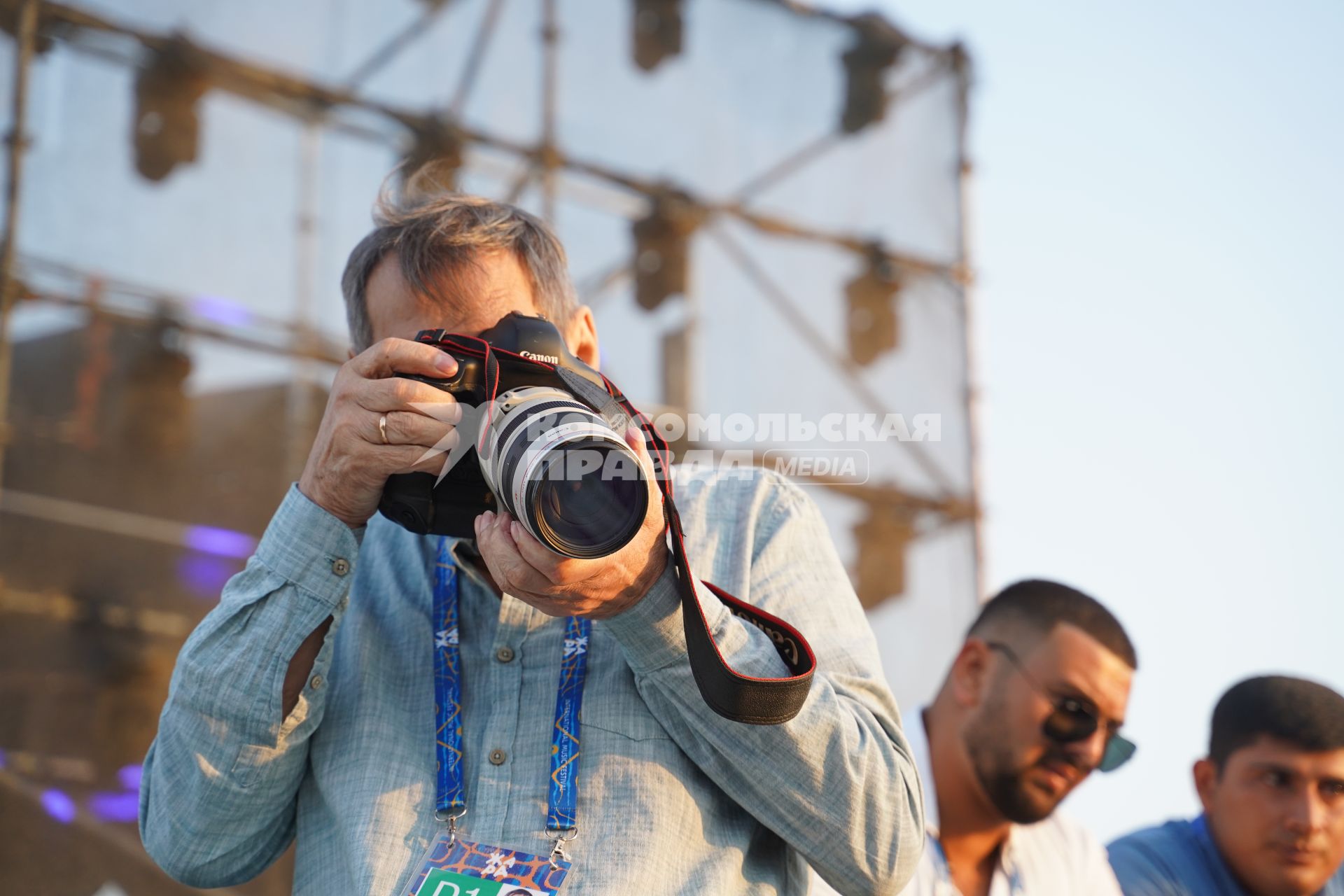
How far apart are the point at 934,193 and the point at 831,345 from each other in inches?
26.6

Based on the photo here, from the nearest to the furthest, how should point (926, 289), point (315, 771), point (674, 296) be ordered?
point (315, 771), point (674, 296), point (926, 289)

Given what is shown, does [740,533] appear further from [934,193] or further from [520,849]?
[934,193]

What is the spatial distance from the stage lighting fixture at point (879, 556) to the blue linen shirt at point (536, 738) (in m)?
2.39

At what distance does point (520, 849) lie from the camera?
852mm

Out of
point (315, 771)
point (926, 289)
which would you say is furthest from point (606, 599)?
point (926, 289)

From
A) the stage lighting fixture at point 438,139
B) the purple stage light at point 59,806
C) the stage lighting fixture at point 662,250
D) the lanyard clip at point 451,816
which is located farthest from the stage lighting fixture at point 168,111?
the lanyard clip at point 451,816

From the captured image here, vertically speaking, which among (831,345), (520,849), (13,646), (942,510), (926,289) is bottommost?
(520,849)

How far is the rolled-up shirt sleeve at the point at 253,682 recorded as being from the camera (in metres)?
0.89

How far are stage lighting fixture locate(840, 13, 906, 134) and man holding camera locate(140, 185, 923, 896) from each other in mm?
2834

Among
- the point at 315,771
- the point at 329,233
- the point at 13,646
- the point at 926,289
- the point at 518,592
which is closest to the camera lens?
the point at 518,592

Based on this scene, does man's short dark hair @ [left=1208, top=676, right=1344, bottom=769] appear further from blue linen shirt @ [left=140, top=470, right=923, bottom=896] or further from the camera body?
the camera body

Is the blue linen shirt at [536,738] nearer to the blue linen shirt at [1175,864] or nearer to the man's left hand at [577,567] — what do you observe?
the man's left hand at [577,567]

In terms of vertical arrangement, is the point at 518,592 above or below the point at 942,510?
below

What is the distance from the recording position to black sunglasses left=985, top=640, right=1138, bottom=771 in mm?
1853
